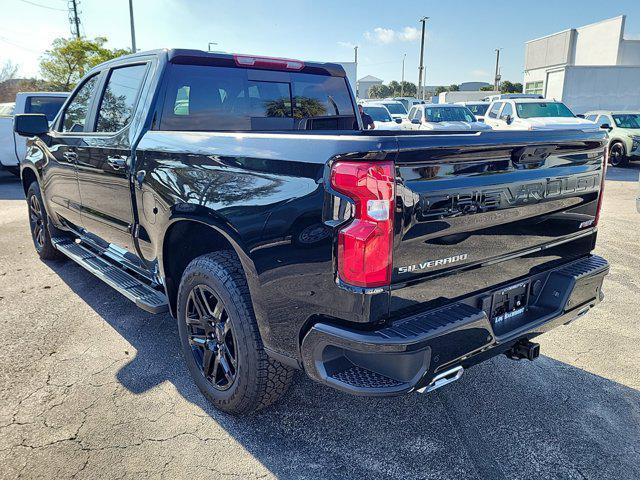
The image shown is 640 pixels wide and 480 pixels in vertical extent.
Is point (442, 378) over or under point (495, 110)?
under

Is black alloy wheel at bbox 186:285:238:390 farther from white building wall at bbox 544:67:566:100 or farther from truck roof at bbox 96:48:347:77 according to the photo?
white building wall at bbox 544:67:566:100

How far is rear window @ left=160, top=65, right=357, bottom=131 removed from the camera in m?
3.37

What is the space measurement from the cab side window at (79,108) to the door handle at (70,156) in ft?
0.67

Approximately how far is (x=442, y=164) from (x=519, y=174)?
1.68ft

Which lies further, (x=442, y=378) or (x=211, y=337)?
(x=211, y=337)

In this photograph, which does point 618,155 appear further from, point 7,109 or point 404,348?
point 7,109

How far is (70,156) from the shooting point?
4156 mm

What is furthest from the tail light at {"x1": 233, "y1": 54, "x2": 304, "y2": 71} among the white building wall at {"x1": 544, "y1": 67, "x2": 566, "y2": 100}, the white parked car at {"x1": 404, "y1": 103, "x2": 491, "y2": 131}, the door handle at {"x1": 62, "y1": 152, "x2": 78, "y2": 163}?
the white building wall at {"x1": 544, "y1": 67, "x2": 566, "y2": 100}

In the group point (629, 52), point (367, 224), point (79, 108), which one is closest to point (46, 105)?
point (79, 108)

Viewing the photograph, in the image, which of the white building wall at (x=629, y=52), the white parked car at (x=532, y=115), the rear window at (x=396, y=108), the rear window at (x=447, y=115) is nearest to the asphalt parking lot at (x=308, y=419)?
the white parked car at (x=532, y=115)

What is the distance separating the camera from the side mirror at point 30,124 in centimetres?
438

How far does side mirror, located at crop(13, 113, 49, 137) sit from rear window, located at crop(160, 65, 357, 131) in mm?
1784

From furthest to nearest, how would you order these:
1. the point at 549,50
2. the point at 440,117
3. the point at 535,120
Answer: the point at 549,50
the point at 440,117
the point at 535,120

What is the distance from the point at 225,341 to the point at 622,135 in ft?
49.4
